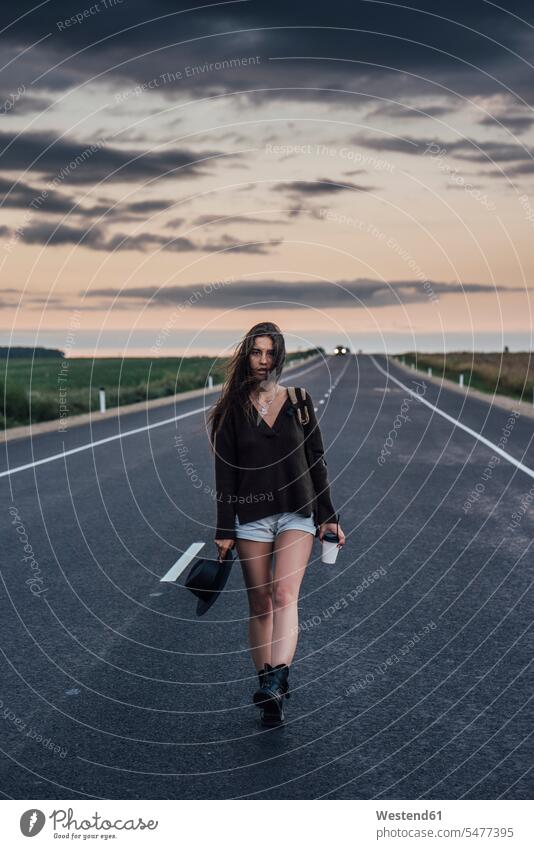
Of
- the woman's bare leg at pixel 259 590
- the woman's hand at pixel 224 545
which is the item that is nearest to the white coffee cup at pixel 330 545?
the woman's bare leg at pixel 259 590

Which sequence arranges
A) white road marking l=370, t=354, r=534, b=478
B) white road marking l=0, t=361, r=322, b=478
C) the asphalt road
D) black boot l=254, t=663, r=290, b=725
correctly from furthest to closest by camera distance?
white road marking l=0, t=361, r=322, b=478, white road marking l=370, t=354, r=534, b=478, black boot l=254, t=663, r=290, b=725, the asphalt road

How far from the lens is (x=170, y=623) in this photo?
7410 millimetres

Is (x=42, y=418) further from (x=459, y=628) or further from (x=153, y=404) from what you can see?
(x=459, y=628)

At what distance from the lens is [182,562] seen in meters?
9.50

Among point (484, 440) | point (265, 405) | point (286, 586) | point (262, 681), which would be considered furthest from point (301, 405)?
point (484, 440)

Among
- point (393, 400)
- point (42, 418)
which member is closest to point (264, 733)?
point (42, 418)

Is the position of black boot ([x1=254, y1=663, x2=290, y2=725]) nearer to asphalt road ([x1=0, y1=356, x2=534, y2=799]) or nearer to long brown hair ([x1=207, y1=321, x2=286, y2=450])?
A: asphalt road ([x1=0, y1=356, x2=534, y2=799])

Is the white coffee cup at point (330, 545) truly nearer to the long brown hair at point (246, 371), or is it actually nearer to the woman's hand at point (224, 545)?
the woman's hand at point (224, 545)

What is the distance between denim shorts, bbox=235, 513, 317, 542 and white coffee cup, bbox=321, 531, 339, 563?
0.16 meters

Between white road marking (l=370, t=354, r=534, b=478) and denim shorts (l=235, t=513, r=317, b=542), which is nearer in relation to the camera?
denim shorts (l=235, t=513, r=317, b=542)

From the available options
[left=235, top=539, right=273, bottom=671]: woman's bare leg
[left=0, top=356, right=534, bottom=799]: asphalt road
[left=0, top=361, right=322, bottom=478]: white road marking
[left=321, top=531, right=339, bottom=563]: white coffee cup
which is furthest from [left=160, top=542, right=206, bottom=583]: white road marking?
[left=0, top=361, right=322, bottom=478]: white road marking

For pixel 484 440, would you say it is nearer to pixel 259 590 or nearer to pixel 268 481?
pixel 259 590

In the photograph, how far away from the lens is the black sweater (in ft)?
17.6

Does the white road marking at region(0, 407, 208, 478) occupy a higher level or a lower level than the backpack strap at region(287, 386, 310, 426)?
lower
